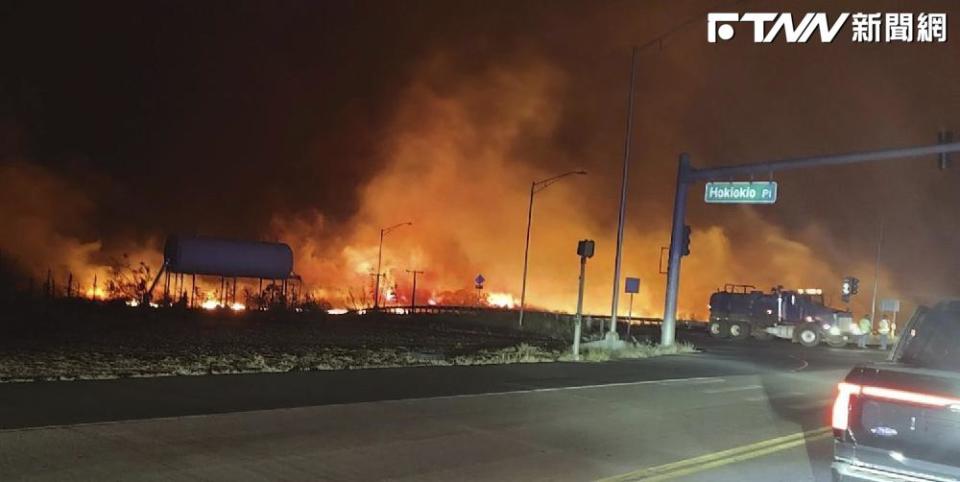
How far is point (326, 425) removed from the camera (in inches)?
407

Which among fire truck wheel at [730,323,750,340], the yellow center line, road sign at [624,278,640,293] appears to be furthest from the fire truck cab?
the yellow center line

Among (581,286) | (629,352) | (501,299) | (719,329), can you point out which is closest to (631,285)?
(629,352)

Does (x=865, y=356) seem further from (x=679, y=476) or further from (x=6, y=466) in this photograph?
(x=6, y=466)

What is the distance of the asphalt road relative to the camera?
26.6ft

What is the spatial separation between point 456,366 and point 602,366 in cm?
411

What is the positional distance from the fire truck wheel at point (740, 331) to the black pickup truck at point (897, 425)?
125ft

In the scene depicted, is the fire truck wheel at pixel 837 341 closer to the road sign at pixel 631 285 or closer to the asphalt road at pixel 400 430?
the road sign at pixel 631 285

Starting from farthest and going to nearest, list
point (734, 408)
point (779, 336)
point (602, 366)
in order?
point (779, 336) → point (602, 366) → point (734, 408)

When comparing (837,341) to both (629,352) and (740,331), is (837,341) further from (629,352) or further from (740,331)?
(629,352)

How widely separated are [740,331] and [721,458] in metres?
35.5

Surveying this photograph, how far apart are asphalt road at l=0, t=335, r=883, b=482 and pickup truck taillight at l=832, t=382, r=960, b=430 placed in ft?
7.52

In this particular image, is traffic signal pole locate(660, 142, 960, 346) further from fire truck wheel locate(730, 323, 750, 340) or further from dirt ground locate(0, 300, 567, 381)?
fire truck wheel locate(730, 323, 750, 340)

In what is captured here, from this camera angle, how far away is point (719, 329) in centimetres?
4406

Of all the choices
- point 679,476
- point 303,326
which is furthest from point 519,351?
point 679,476
